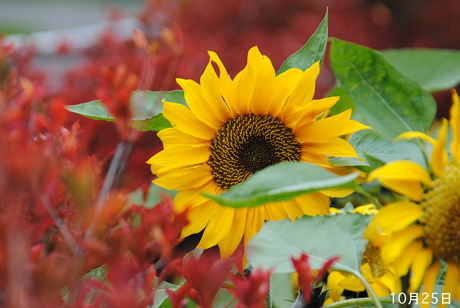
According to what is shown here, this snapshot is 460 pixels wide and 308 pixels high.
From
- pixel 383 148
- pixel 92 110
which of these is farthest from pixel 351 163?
pixel 92 110

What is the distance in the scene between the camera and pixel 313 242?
312 millimetres

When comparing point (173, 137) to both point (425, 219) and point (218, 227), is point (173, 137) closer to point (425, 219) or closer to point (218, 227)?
point (218, 227)

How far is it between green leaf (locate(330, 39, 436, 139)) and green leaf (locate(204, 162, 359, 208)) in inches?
5.0

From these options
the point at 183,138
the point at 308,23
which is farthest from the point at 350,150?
the point at 308,23

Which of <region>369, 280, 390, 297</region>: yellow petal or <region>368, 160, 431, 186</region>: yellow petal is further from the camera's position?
<region>369, 280, 390, 297</region>: yellow petal

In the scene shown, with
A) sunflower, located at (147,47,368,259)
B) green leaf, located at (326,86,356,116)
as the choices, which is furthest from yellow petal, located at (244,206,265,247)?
green leaf, located at (326,86,356,116)

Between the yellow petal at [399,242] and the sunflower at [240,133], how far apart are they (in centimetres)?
11

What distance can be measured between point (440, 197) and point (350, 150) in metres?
0.12

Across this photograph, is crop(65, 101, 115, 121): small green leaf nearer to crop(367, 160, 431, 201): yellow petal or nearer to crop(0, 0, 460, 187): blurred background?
crop(367, 160, 431, 201): yellow petal

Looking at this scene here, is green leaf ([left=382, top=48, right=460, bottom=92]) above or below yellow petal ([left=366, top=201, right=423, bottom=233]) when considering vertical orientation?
below

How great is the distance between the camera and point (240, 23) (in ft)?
5.34

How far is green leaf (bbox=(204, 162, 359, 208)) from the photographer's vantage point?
0.84 ft

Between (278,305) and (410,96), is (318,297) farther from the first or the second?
(410,96)

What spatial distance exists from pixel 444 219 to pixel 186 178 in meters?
0.26
